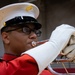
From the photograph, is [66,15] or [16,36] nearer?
[16,36]

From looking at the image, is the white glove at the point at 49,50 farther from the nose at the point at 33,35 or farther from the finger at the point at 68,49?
the nose at the point at 33,35

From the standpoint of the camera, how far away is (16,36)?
3.56 feet

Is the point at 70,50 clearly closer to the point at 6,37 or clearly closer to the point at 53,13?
the point at 6,37

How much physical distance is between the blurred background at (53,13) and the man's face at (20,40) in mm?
3042

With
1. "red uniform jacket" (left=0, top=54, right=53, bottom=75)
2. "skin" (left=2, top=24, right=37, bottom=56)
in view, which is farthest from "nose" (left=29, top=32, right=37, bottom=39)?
"red uniform jacket" (left=0, top=54, right=53, bottom=75)

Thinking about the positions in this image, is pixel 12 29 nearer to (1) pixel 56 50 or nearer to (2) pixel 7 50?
(2) pixel 7 50

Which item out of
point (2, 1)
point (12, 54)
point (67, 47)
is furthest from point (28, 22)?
point (2, 1)

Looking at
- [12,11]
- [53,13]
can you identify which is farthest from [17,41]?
[53,13]

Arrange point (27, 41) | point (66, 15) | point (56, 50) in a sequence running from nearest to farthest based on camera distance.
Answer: point (56, 50), point (27, 41), point (66, 15)

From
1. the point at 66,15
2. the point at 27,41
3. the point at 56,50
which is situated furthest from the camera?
the point at 66,15

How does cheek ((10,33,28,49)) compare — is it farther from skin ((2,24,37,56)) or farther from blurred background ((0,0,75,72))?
blurred background ((0,0,75,72))

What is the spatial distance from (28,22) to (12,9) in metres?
0.10

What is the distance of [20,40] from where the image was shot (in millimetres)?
1073

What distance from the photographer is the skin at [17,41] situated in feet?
3.46
